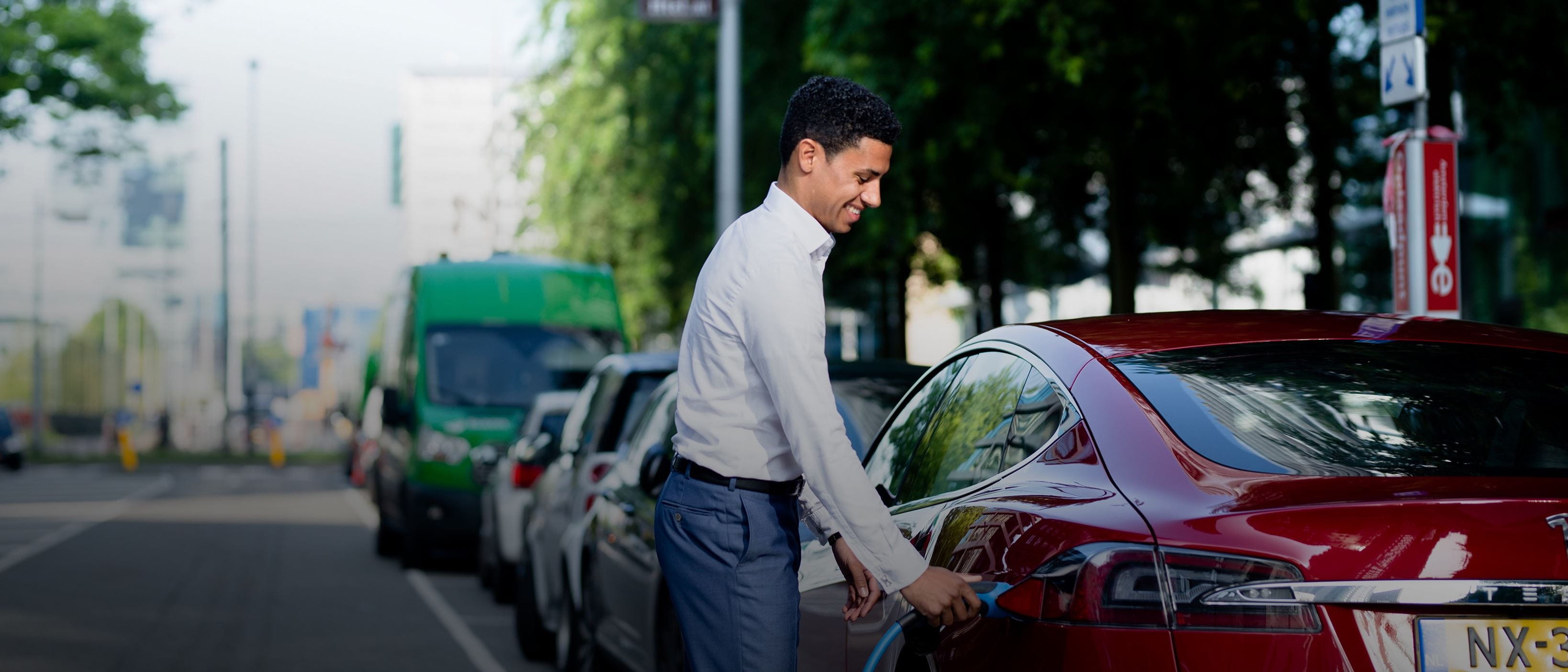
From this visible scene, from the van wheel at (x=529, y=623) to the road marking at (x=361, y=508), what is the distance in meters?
9.23

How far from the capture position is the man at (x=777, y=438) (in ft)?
10.4

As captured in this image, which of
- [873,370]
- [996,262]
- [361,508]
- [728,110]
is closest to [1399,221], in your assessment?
[873,370]

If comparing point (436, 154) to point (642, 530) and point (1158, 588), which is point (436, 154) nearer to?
point (642, 530)

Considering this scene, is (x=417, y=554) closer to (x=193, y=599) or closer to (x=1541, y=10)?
(x=193, y=599)

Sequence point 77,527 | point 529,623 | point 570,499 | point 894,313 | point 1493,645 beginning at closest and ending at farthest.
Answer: point 1493,645
point 570,499
point 529,623
point 77,527
point 894,313

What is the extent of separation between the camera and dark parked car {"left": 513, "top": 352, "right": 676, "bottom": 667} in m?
8.28

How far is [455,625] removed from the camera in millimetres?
11086

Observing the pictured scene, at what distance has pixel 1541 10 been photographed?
493 inches

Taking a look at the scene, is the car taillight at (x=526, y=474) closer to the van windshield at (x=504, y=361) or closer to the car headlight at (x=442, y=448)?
the car headlight at (x=442, y=448)

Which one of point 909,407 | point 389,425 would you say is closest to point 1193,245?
point 389,425

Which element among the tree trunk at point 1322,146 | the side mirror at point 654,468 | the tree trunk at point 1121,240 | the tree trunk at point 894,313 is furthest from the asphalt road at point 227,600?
the tree trunk at point 1322,146

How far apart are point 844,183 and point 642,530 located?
346 centimetres

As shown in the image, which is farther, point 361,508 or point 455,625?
point 361,508

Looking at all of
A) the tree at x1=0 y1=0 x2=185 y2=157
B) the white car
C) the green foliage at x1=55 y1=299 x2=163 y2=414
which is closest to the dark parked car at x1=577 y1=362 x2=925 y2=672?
the white car
